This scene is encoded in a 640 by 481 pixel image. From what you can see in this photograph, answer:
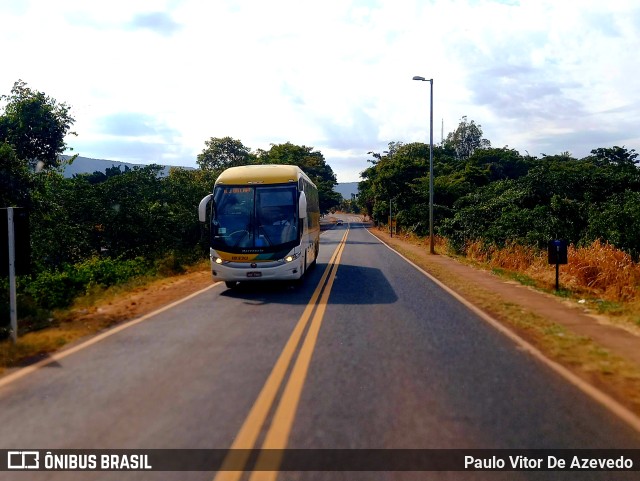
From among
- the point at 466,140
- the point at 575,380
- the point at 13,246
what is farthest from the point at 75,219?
the point at 466,140

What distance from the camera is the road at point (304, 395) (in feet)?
15.1

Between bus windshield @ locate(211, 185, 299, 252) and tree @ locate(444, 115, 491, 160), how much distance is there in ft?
319

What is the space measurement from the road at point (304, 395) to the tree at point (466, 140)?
336 ft

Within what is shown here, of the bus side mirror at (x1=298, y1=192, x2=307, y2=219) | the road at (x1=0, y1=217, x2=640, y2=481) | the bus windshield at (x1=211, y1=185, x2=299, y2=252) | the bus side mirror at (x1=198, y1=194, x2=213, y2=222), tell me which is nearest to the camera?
the road at (x1=0, y1=217, x2=640, y2=481)

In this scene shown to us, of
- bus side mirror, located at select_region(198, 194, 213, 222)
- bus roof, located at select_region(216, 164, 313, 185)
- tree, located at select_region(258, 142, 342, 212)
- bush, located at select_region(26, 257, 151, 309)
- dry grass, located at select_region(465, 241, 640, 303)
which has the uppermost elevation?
tree, located at select_region(258, 142, 342, 212)

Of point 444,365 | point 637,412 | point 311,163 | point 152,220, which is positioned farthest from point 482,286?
point 311,163

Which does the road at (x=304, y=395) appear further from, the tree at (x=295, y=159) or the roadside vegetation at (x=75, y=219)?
the tree at (x=295, y=159)

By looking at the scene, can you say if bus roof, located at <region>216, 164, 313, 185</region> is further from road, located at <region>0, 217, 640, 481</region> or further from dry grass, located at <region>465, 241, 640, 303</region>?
dry grass, located at <region>465, 241, 640, 303</region>

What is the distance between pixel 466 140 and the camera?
349 ft

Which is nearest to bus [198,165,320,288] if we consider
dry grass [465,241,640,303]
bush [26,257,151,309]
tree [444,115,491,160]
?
bush [26,257,151,309]

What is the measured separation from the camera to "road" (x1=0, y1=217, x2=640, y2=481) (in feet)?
15.1

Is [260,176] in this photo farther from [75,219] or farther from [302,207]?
[75,219]

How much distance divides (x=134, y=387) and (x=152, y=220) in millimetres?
18910

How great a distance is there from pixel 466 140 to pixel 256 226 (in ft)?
328
